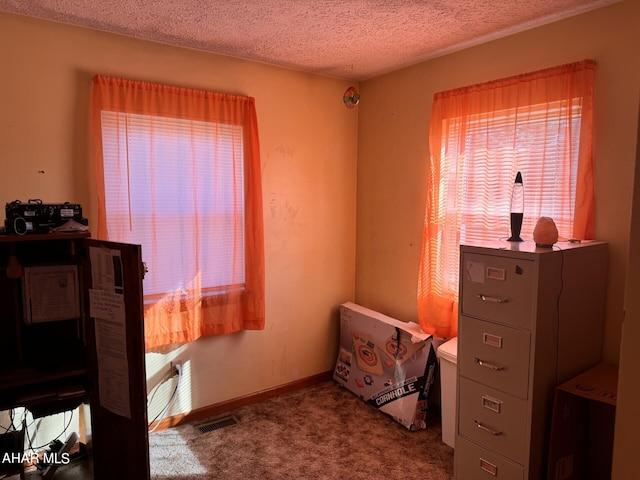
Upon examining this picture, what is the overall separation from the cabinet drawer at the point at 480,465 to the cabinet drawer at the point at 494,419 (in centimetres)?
4

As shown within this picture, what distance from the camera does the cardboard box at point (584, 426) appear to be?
1937 millimetres

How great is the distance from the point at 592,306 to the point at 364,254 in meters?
1.80

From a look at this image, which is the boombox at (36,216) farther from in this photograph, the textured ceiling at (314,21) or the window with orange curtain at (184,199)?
the textured ceiling at (314,21)

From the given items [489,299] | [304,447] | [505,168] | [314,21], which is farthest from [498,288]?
[314,21]

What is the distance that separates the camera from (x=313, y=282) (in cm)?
348

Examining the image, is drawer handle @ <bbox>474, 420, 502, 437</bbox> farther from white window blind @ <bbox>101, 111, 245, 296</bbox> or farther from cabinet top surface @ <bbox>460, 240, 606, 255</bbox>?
white window blind @ <bbox>101, 111, 245, 296</bbox>

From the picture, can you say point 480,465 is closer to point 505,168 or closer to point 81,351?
point 505,168

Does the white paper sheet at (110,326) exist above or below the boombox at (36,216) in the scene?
below

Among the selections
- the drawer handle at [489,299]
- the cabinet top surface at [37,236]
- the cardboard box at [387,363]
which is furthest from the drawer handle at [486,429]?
the cabinet top surface at [37,236]

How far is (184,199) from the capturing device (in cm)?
277

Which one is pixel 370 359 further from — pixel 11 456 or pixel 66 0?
pixel 66 0

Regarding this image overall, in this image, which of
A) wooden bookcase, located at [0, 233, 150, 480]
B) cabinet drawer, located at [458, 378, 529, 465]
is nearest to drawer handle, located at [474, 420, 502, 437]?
cabinet drawer, located at [458, 378, 529, 465]

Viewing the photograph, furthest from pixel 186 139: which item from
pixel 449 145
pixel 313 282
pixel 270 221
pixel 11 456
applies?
pixel 11 456

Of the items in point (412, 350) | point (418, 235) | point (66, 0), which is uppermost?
point (66, 0)
